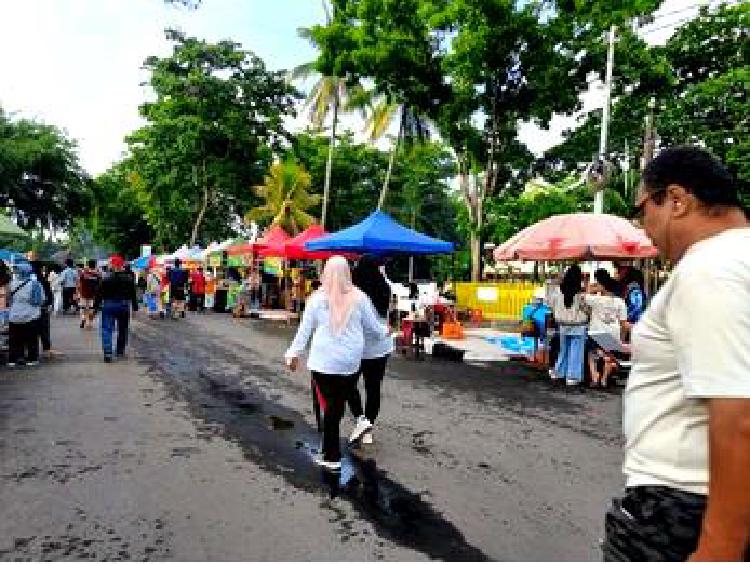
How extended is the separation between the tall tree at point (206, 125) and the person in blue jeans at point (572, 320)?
89.4 feet

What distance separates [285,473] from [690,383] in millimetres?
4686

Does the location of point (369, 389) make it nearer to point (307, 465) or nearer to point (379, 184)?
point (307, 465)

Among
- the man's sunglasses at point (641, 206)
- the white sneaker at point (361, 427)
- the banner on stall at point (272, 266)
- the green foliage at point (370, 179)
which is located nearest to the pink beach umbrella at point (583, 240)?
the white sneaker at point (361, 427)

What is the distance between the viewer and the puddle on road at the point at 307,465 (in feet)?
14.9

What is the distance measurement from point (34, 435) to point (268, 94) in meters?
31.7

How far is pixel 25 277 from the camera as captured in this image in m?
11.8

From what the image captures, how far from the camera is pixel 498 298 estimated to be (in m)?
23.8

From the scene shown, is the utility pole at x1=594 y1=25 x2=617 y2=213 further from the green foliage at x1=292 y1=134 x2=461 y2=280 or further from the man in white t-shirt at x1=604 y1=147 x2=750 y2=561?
the green foliage at x1=292 y1=134 x2=461 y2=280

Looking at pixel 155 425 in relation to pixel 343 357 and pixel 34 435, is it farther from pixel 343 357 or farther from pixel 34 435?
pixel 343 357

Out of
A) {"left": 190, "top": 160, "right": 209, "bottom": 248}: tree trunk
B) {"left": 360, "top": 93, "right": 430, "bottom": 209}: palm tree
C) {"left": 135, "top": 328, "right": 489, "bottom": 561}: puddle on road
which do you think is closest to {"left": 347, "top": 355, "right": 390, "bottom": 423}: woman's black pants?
{"left": 135, "top": 328, "right": 489, "bottom": 561}: puddle on road

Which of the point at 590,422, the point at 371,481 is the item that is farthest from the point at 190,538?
the point at 590,422

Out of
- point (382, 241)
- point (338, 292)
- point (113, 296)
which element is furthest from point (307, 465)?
point (382, 241)

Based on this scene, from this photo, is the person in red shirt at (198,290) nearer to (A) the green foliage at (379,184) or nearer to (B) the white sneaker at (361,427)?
(A) the green foliage at (379,184)

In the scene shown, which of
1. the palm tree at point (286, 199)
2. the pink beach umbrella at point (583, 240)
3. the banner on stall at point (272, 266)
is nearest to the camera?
the pink beach umbrella at point (583, 240)
